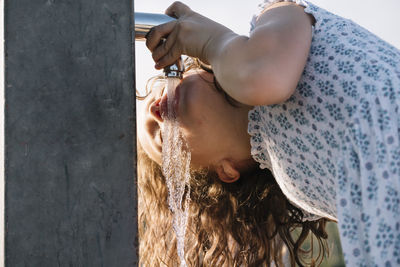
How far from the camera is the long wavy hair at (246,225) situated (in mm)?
2068

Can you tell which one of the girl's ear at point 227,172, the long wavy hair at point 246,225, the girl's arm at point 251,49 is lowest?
the long wavy hair at point 246,225

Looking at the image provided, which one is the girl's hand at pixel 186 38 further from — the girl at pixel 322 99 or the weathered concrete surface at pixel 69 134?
the weathered concrete surface at pixel 69 134

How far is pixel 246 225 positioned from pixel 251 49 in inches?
43.6

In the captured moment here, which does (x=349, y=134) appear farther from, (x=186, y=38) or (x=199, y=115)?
(x=199, y=115)

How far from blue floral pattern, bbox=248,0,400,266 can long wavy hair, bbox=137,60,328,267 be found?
549 mm

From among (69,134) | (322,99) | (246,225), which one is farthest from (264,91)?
(246,225)

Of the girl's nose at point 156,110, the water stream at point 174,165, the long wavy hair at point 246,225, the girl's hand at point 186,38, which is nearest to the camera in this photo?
the girl's hand at point 186,38

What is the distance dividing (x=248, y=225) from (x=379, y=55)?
101cm

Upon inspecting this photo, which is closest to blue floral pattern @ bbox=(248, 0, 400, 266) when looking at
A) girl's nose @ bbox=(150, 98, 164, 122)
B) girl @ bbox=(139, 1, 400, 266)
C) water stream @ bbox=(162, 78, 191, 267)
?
girl @ bbox=(139, 1, 400, 266)

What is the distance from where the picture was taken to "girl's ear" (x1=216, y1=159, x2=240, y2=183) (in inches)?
74.6

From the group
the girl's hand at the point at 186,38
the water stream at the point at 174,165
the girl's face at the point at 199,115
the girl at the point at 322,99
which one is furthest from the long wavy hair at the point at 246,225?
the girl's hand at the point at 186,38

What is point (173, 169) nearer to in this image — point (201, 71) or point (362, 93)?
point (201, 71)

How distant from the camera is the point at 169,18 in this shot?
4.20 feet

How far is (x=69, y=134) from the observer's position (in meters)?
0.89
